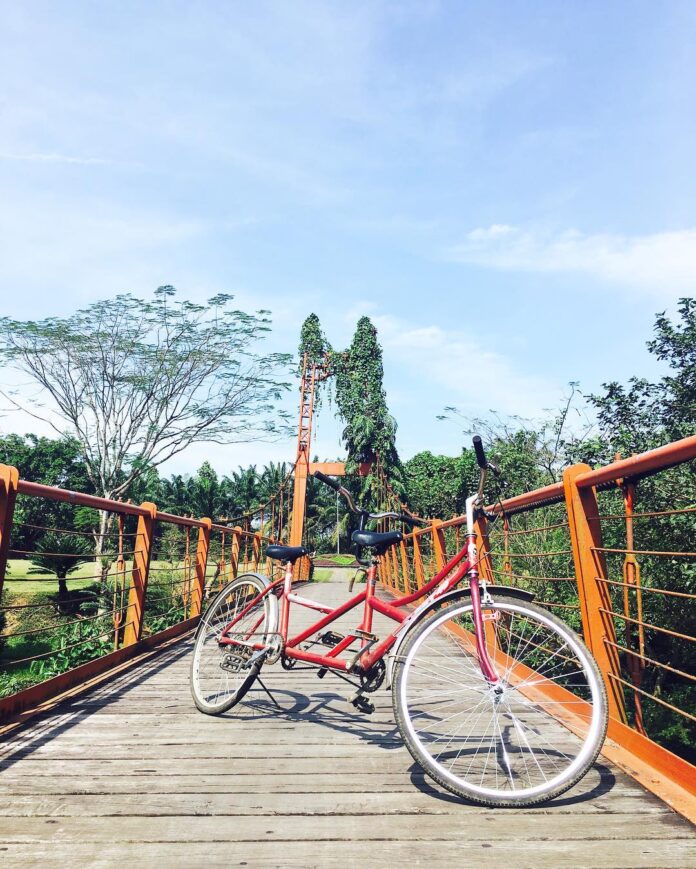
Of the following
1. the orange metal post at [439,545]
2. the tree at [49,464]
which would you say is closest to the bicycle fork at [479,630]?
the orange metal post at [439,545]

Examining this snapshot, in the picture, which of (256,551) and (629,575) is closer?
(629,575)

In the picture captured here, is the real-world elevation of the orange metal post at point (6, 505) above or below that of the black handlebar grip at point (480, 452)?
below

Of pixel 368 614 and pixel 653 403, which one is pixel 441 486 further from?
pixel 368 614

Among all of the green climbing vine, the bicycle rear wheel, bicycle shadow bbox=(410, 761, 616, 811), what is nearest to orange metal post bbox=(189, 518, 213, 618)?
the bicycle rear wheel

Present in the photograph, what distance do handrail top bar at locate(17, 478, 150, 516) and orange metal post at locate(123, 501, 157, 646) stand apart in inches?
5.9

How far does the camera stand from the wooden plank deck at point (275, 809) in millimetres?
1390

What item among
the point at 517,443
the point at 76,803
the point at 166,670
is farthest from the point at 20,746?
the point at 517,443

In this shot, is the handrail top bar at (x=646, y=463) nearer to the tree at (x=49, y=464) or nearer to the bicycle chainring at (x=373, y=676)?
the bicycle chainring at (x=373, y=676)

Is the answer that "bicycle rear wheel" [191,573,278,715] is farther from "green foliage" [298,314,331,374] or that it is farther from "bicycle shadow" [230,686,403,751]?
"green foliage" [298,314,331,374]

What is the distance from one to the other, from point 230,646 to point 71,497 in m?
0.91

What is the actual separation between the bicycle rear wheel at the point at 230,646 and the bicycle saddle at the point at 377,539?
538 mm

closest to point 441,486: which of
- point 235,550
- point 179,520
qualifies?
point 235,550

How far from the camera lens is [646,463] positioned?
6.02ft

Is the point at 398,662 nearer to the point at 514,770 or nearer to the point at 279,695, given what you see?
the point at 514,770
